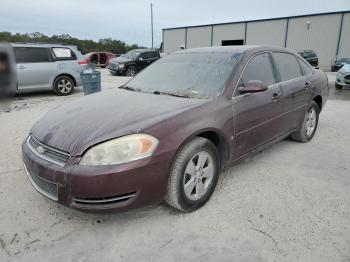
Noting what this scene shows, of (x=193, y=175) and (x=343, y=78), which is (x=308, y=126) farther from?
(x=343, y=78)

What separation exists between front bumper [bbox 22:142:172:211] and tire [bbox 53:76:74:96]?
759 cm

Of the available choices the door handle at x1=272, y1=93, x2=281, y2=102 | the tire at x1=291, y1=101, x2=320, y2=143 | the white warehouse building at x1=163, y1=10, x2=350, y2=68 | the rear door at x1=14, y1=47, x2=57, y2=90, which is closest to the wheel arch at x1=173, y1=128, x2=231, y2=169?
the door handle at x1=272, y1=93, x2=281, y2=102

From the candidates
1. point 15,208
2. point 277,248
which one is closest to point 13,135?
point 15,208

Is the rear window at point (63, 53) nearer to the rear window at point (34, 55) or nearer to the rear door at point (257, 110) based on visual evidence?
the rear window at point (34, 55)

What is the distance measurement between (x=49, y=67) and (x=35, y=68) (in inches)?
16.9

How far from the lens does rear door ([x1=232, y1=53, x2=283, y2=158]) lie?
123 inches

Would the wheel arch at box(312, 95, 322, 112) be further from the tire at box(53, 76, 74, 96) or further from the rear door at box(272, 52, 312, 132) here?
the tire at box(53, 76, 74, 96)

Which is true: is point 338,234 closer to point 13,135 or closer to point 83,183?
point 83,183

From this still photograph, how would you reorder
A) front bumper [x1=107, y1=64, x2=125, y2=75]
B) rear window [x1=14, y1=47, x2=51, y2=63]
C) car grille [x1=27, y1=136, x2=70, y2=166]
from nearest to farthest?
1. car grille [x1=27, y1=136, x2=70, y2=166]
2. rear window [x1=14, y1=47, x2=51, y2=63]
3. front bumper [x1=107, y1=64, x2=125, y2=75]

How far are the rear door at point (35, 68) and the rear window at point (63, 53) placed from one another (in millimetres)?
215

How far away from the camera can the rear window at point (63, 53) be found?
30.5ft

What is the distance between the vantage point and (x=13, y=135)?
5176 millimetres

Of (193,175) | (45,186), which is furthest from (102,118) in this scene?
(193,175)

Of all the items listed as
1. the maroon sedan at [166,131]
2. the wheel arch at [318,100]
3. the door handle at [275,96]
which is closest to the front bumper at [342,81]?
the wheel arch at [318,100]
